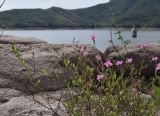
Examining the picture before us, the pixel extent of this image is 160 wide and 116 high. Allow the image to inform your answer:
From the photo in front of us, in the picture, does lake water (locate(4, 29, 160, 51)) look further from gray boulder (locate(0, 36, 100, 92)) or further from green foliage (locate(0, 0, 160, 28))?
green foliage (locate(0, 0, 160, 28))

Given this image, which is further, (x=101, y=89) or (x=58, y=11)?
(x=58, y=11)

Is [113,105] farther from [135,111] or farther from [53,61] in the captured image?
→ [53,61]

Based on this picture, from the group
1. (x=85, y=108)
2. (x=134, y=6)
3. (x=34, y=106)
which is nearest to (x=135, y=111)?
(x=85, y=108)

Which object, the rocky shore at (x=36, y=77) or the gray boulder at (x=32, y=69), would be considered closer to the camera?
the rocky shore at (x=36, y=77)

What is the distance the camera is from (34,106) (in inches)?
187

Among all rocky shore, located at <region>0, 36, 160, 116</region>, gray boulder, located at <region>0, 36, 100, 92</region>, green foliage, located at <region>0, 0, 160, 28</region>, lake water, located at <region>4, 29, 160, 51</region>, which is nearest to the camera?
rocky shore, located at <region>0, 36, 160, 116</region>

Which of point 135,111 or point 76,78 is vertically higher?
point 76,78

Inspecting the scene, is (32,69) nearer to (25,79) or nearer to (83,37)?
(25,79)

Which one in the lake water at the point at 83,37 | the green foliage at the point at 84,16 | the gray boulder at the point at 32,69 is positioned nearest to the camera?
the gray boulder at the point at 32,69

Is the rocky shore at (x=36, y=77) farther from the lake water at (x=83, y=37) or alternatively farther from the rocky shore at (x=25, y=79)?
the lake water at (x=83, y=37)

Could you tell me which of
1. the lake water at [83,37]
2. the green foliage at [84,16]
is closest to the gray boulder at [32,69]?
the lake water at [83,37]

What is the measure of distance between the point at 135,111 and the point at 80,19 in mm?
142055

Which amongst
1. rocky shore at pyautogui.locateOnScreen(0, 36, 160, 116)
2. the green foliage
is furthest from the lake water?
the green foliage

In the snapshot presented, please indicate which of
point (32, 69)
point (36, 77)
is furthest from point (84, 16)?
point (36, 77)
